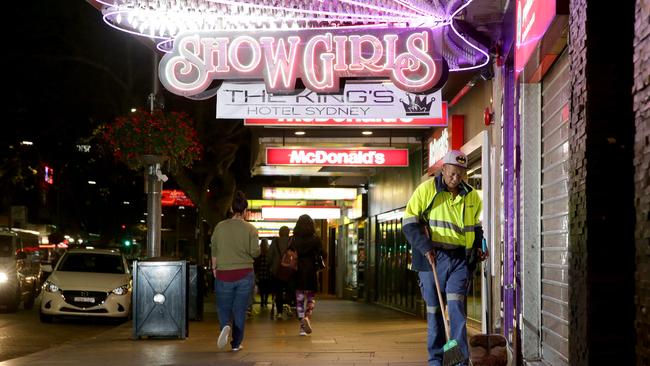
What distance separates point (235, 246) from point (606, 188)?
20.5 ft

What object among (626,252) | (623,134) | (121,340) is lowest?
(121,340)

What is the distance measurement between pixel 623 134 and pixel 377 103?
667 centimetres

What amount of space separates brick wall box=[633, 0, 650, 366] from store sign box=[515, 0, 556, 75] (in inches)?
60.7

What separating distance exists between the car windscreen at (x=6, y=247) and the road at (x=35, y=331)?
4.33 ft

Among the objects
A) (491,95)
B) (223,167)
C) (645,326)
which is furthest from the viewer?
(223,167)

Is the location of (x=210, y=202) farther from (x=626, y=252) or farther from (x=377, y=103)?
(x=626, y=252)

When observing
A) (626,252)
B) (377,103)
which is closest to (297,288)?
(377,103)

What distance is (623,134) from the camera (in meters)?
5.59

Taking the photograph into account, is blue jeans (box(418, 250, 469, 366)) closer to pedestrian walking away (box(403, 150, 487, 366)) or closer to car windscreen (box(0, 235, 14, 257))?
pedestrian walking away (box(403, 150, 487, 366))

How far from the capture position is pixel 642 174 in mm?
4891

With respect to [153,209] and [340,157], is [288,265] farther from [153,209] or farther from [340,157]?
[340,157]

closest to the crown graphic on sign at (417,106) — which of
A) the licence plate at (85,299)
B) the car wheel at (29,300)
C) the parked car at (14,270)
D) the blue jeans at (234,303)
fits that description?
the blue jeans at (234,303)


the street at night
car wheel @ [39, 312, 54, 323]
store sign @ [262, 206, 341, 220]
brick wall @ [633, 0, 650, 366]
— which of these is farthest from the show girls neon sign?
store sign @ [262, 206, 341, 220]

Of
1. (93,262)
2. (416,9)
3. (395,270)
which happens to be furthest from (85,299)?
(416,9)
